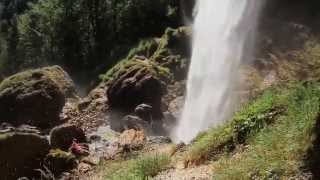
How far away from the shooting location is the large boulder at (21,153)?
2031cm

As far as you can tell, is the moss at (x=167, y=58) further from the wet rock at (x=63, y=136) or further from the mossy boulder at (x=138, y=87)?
the wet rock at (x=63, y=136)

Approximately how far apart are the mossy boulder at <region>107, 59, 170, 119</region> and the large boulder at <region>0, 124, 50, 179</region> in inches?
466

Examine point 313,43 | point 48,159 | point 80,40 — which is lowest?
point 48,159

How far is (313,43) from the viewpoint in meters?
30.0

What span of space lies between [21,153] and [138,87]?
13.9 m

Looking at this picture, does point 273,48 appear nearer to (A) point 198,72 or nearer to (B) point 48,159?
(A) point 198,72

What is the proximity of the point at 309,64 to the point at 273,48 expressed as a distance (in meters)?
2.65

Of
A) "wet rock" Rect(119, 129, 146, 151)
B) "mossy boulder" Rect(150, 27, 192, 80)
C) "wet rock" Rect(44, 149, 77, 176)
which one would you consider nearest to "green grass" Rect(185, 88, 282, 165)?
"wet rock" Rect(44, 149, 77, 176)

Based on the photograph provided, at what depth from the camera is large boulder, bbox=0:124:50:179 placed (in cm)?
2031

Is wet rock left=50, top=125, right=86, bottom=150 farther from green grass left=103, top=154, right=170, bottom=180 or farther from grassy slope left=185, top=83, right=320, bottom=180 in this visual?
grassy slope left=185, top=83, right=320, bottom=180

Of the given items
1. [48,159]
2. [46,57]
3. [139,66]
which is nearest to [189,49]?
[139,66]

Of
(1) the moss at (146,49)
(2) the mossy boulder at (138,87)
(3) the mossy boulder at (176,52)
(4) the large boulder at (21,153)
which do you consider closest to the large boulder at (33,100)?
(2) the mossy boulder at (138,87)

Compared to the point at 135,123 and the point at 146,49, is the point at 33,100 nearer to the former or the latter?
the point at 135,123

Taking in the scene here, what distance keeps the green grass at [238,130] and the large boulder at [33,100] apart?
70.1ft
